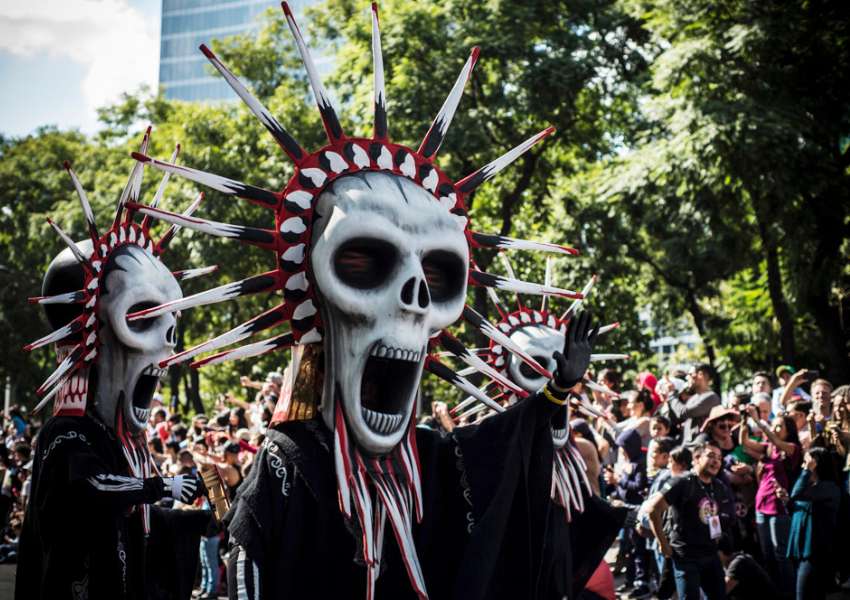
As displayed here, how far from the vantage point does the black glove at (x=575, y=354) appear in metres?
3.79

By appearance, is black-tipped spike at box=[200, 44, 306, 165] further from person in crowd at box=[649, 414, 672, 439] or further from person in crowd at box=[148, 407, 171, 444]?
person in crowd at box=[148, 407, 171, 444]

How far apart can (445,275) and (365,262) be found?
1.23 feet

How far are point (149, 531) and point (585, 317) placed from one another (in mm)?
2617

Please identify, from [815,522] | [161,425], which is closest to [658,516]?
[815,522]

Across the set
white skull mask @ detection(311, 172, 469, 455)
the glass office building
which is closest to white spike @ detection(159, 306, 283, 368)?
white skull mask @ detection(311, 172, 469, 455)

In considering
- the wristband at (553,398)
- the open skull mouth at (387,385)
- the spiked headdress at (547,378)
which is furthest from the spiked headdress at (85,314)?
the wristband at (553,398)

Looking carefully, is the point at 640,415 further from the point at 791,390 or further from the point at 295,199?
the point at 295,199

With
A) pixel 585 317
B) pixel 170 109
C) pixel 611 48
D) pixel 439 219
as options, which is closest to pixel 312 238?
pixel 439 219

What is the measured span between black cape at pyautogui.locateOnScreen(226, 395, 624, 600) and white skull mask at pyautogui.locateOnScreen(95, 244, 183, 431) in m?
1.69

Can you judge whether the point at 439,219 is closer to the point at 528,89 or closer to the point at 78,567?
the point at 78,567

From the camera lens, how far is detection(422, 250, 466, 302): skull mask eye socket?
4031 mm

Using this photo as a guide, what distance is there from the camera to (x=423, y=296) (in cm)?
382

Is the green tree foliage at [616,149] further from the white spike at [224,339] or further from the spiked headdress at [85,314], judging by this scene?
the white spike at [224,339]

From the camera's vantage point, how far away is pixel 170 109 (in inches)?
1054
